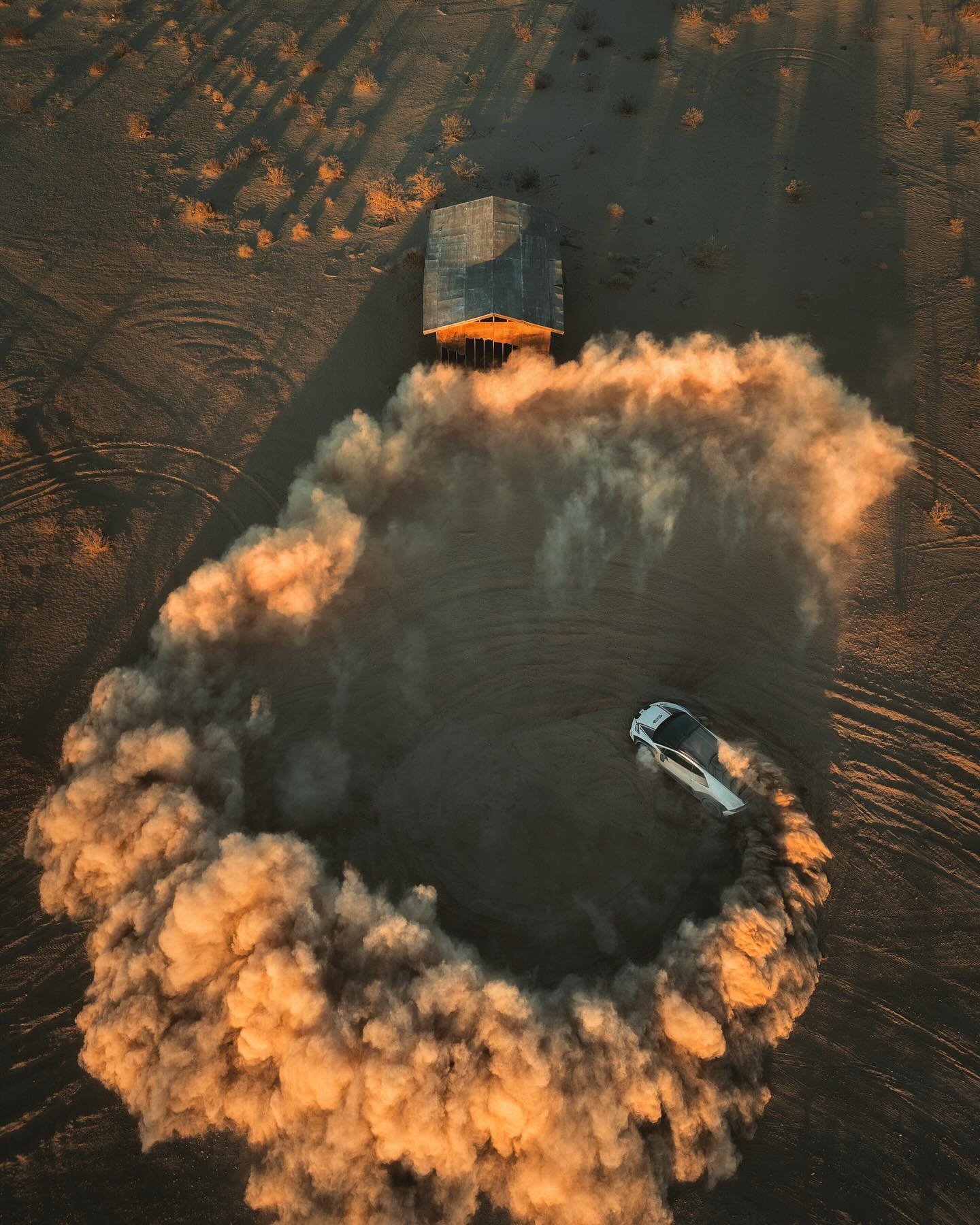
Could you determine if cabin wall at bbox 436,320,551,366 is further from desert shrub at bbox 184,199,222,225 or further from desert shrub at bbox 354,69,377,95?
desert shrub at bbox 354,69,377,95

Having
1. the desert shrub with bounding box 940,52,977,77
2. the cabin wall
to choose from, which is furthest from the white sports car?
the desert shrub with bounding box 940,52,977,77

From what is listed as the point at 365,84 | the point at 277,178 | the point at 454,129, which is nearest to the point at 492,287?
the point at 277,178

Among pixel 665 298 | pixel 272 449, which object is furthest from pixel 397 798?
pixel 665 298

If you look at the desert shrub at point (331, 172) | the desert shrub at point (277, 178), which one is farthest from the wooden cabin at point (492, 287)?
the desert shrub at point (277, 178)

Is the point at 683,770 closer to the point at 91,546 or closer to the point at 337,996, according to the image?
the point at 337,996

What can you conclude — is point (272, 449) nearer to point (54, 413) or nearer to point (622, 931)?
point (54, 413)

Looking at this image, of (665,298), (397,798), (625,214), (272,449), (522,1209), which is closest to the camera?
(522,1209)

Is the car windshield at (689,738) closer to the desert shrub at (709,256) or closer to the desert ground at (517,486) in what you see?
the desert ground at (517,486)
